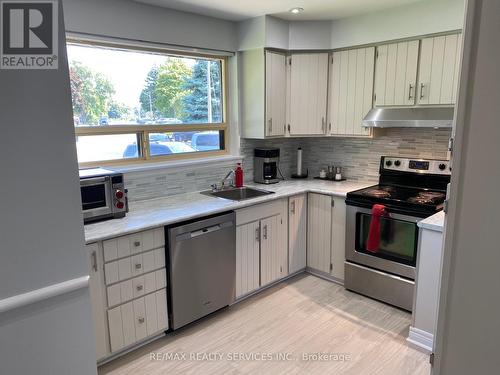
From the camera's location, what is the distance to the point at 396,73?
10.3 ft

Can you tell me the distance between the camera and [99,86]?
2.70 meters

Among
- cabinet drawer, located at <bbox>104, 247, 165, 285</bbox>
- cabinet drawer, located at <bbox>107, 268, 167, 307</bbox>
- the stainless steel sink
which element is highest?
the stainless steel sink

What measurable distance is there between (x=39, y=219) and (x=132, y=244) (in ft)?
4.07

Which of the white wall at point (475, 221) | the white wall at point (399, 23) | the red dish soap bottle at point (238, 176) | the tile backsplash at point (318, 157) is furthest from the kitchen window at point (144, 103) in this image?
the white wall at point (475, 221)

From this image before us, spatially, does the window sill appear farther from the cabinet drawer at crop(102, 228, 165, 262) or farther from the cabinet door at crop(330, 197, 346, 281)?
the cabinet door at crop(330, 197, 346, 281)

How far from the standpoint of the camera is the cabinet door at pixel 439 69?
2.81 metres

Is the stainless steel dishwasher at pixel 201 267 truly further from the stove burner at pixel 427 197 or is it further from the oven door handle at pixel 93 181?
the stove burner at pixel 427 197

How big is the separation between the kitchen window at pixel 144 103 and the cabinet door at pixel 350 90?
110 centimetres

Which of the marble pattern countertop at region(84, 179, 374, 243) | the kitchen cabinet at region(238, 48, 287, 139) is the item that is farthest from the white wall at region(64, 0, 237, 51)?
the marble pattern countertop at region(84, 179, 374, 243)

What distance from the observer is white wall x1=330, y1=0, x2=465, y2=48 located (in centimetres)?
276

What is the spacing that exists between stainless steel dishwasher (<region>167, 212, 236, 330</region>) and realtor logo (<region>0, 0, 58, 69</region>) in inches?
60.0

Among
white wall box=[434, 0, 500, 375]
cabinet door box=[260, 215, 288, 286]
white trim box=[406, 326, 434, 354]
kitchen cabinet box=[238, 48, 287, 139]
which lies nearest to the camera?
white wall box=[434, 0, 500, 375]

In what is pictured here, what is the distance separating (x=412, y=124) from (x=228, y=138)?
67.9 inches

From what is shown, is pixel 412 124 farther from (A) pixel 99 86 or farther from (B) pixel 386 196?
(A) pixel 99 86
